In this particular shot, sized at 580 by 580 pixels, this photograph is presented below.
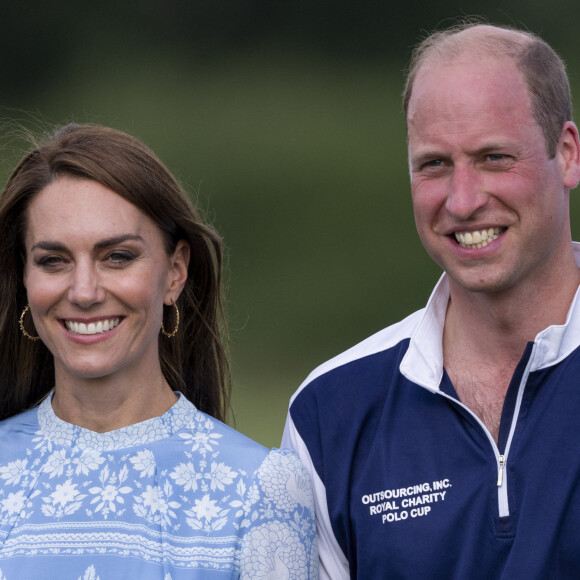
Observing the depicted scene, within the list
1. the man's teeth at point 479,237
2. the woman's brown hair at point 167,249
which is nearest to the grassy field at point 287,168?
the woman's brown hair at point 167,249

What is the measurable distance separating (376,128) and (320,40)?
2.08 feet

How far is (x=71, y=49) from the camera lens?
8195 millimetres

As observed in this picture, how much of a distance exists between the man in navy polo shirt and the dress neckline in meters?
0.26

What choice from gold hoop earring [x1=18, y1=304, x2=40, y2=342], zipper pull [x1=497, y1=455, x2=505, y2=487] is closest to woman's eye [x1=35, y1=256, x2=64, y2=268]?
gold hoop earring [x1=18, y1=304, x2=40, y2=342]

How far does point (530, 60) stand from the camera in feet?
8.48

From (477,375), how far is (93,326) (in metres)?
0.76

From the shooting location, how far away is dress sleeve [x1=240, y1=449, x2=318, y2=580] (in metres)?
2.46

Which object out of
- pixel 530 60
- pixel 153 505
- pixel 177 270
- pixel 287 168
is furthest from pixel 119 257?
pixel 287 168

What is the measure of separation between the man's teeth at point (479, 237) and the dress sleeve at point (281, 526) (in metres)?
0.55

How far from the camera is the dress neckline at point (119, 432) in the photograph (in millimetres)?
2619

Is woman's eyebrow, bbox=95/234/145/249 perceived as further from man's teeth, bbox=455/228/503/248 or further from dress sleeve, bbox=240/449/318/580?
man's teeth, bbox=455/228/503/248

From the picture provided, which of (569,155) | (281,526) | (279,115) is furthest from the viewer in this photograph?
(279,115)

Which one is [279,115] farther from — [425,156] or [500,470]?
[500,470]

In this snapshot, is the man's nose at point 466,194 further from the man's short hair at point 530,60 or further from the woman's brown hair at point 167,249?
the woman's brown hair at point 167,249
